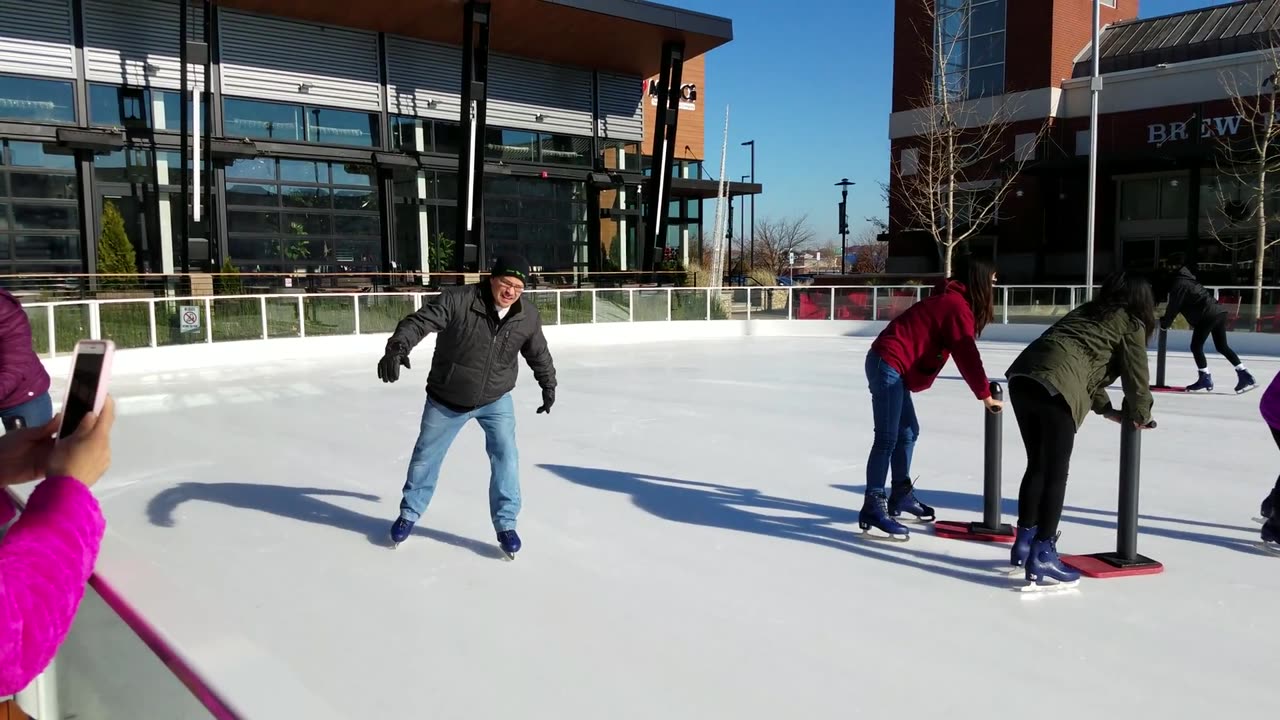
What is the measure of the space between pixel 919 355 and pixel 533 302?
16.4 ft

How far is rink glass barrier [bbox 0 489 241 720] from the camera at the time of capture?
197 centimetres

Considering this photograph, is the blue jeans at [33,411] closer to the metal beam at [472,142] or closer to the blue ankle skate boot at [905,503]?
the blue ankle skate boot at [905,503]

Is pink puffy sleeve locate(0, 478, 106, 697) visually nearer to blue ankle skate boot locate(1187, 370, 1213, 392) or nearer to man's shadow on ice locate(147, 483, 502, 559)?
man's shadow on ice locate(147, 483, 502, 559)

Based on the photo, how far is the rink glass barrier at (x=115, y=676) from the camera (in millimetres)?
1971

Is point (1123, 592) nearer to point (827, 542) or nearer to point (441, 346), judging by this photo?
point (827, 542)

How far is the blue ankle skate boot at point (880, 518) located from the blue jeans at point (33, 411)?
174 inches

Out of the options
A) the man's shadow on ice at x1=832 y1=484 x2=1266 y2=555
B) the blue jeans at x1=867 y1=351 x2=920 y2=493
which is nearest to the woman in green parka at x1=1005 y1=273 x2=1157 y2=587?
the blue jeans at x1=867 y1=351 x2=920 y2=493

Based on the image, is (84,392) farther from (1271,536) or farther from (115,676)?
(1271,536)

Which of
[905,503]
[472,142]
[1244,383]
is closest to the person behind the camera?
[905,503]

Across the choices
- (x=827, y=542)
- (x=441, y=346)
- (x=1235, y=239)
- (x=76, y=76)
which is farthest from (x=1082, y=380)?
(x=1235, y=239)

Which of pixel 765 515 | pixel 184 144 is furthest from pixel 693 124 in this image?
pixel 765 515

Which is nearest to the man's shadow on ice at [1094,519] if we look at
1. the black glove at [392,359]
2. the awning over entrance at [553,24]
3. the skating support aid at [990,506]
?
the skating support aid at [990,506]

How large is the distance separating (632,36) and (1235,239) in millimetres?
17841

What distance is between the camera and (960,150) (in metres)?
30.4
